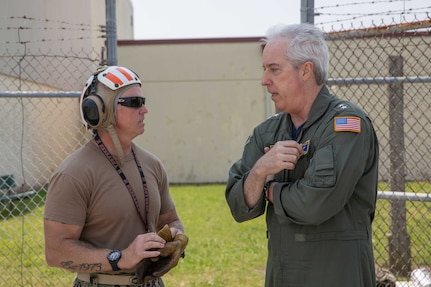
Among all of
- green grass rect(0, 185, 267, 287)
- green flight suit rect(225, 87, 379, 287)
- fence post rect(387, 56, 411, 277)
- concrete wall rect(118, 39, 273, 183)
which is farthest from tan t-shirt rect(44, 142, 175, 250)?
concrete wall rect(118, 39, 273, 183)

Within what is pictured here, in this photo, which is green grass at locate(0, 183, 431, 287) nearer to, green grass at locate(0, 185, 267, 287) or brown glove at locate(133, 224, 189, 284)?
green grass at locate(0, 185, 267, 287)

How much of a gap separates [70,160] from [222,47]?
1487 cm

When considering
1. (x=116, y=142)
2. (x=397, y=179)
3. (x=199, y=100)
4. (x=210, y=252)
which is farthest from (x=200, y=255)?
(x=199, y=100)

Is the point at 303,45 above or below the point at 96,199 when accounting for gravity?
above

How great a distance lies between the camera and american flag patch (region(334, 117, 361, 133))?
2293 millimetres

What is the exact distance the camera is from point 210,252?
7648 millimetres

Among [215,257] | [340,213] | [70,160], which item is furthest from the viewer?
[215,257]

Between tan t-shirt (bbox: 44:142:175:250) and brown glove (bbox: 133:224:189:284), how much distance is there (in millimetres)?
150

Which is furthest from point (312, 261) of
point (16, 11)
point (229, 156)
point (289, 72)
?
point (229, 156)

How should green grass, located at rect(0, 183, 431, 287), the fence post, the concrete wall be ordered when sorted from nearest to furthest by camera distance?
the fence post < green grass, located at rect(0, 183, 431, 287) < the concrete wall

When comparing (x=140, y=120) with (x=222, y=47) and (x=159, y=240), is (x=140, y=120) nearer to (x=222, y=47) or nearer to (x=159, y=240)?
(x=159, y=240)

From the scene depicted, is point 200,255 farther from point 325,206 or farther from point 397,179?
point 325,206

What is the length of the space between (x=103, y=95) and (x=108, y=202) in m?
0.52

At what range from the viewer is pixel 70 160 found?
8.36 ft
